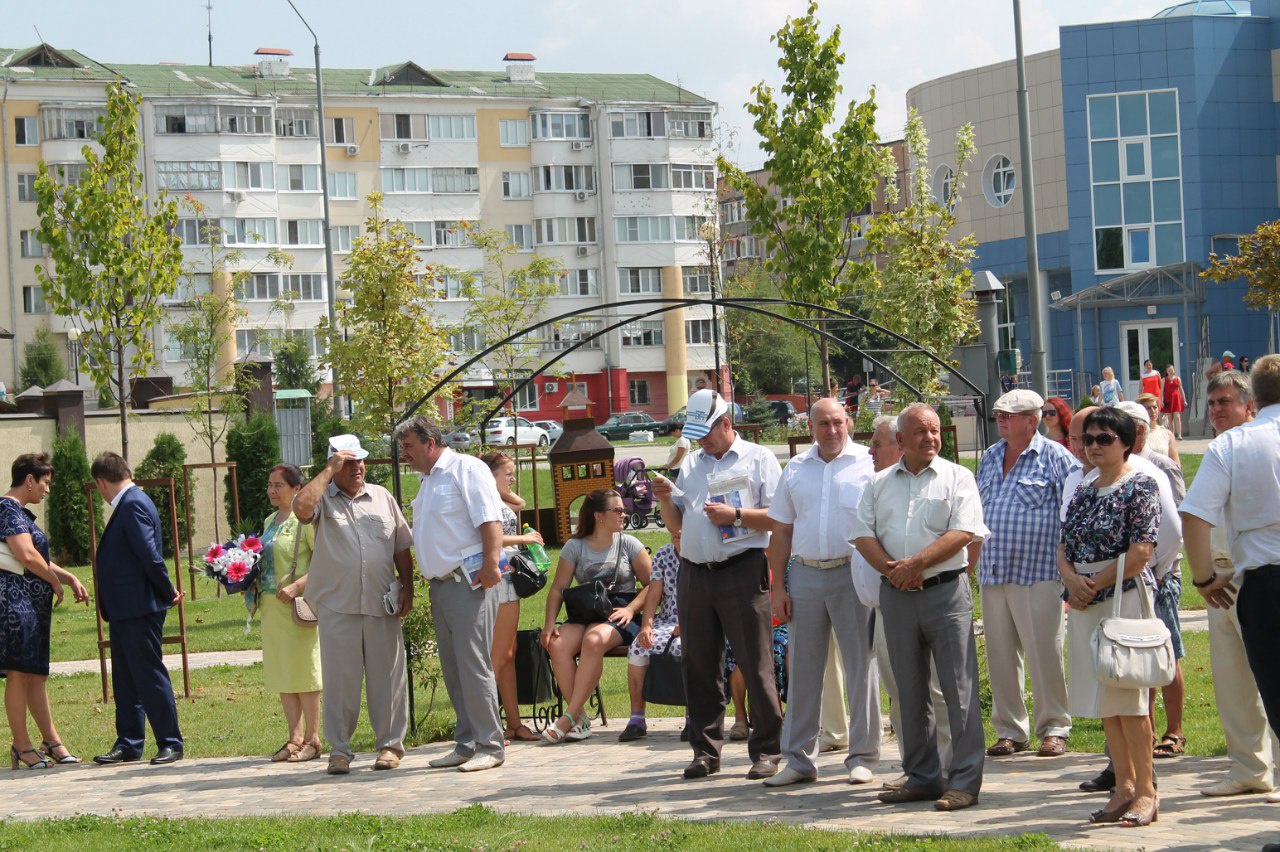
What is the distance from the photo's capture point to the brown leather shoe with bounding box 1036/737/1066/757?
8.79m

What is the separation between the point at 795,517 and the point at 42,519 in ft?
75.7

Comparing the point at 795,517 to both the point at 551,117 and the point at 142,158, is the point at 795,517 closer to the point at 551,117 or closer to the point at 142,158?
the point at 142,158

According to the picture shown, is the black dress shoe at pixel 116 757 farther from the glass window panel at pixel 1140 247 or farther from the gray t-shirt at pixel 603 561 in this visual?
the glass window panel at pixel 1140 247

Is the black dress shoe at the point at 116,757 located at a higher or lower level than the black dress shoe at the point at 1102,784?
lower

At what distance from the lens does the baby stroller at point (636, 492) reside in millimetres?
24969

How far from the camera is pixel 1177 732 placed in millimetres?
8484

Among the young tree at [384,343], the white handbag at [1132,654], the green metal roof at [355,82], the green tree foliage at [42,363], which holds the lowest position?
the white handbag at [1132,654]

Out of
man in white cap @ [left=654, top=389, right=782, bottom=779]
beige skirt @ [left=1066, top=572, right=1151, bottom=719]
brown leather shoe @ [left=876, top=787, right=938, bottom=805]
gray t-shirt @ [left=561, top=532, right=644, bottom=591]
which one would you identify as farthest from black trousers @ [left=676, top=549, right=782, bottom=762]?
beige skirt @ [left=1066, top=572, right=1151, bottom=719]

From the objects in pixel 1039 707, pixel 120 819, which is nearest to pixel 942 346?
pixel 1039 707

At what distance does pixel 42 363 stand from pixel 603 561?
64.6 metres

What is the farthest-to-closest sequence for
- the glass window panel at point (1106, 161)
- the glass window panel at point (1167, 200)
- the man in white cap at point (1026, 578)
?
the glass window panel at point (1106, 161), the glass window panel at point (1167, 200), the man in white cap at point (1026, 578)

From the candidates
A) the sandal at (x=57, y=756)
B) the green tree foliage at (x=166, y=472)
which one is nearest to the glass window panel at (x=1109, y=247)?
the green tree foliage at (x=166, y=472)

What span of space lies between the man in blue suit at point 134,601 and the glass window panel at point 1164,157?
43881 millimetres

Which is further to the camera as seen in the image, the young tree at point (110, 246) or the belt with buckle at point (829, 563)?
the young tree at point (110, 246)
